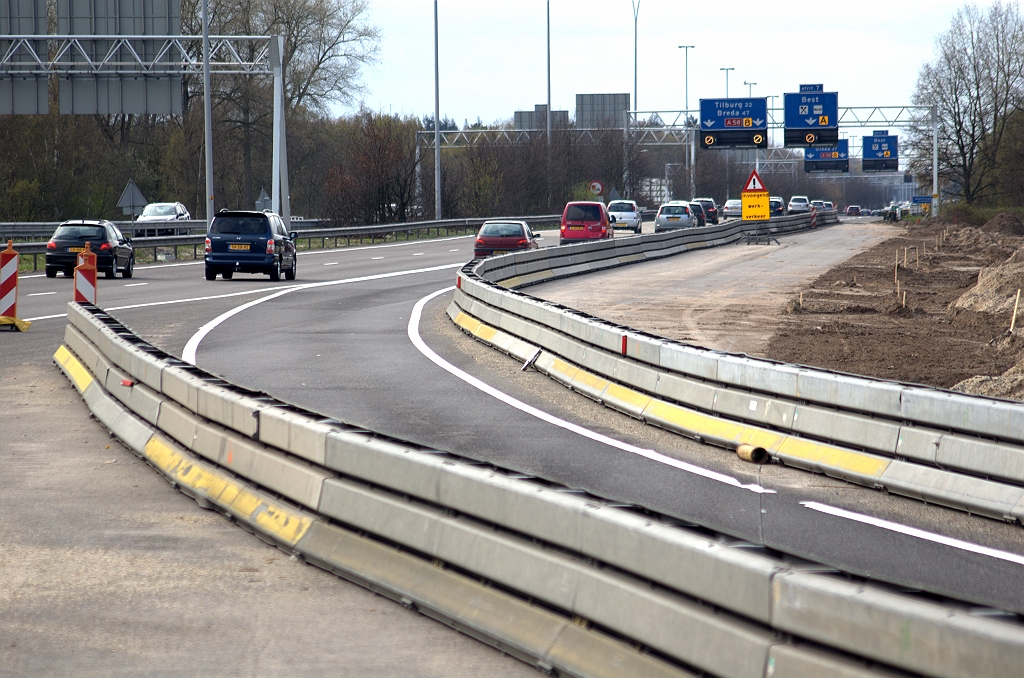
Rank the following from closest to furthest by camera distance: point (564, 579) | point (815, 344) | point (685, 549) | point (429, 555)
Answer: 1. point (685, 549)
2. point (564, 579)
3. point (429, 555)
4. point (815, 344)

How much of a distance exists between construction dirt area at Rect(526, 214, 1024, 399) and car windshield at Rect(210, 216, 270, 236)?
736 centimetres

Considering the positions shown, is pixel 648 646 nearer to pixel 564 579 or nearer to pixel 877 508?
pixel 564 579

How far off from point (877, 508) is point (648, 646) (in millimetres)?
4148

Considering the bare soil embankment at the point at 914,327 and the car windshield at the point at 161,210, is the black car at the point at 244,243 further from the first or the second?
the car windshield at the point at 161,210

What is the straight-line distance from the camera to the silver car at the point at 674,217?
62.1 meters

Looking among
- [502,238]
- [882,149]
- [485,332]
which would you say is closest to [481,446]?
[485,332]

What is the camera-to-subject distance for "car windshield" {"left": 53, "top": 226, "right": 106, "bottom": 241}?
34.2m

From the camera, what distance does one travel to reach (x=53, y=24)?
68.8 meters

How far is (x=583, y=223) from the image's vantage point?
4794 centimetres

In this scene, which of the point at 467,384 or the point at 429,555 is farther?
the point at 467,384

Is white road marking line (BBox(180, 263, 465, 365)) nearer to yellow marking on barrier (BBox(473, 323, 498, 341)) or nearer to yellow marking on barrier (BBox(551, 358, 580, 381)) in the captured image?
yellow marking on barrier (BBox(473, 323, 498, 341))

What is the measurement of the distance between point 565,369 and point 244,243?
64.4 ft

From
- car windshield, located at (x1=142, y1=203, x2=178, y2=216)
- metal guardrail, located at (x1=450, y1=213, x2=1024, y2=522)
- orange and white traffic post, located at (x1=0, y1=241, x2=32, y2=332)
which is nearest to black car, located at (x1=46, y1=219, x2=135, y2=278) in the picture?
orange and white traffic post, located at (x1=0, y1=241, x2=32, y2=332)

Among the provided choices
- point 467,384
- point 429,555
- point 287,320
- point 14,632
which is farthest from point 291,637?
point 287,320
